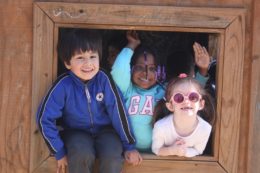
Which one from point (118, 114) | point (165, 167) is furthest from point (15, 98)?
point (165, 167)

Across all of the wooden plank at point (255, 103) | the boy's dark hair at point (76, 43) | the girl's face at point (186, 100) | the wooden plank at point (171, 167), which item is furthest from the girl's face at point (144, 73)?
the wooden plank at point (255, 103)

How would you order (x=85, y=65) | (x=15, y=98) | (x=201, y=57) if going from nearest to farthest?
(x=85, y=65) → (x=15, y=98) → (x=201, y=57)

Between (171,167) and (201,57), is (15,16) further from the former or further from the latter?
(171,167)

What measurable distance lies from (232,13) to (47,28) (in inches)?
39.3

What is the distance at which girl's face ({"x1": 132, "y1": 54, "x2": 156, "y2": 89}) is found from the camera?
3.48 meters

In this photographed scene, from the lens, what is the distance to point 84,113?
3240 mm

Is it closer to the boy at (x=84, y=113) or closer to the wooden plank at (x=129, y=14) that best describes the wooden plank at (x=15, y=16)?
the wooden plank at (x=129, y=14)

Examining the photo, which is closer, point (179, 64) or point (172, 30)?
point (172, 30)

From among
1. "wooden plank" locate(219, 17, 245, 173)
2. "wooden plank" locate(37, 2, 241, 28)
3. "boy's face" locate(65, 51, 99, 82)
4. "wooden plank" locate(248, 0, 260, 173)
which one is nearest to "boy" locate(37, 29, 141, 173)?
"boy's face" locate(65, 51, 99, 82)

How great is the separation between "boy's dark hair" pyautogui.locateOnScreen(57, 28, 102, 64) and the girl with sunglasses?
0.50m

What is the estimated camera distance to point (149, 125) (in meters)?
3.39

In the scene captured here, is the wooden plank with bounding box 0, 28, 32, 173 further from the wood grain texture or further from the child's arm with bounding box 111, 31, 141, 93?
the child's arm with bounding box 111, 31, 141, 93

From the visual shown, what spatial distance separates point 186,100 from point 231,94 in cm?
26

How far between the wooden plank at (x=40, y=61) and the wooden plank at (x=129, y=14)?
54 millimetres
